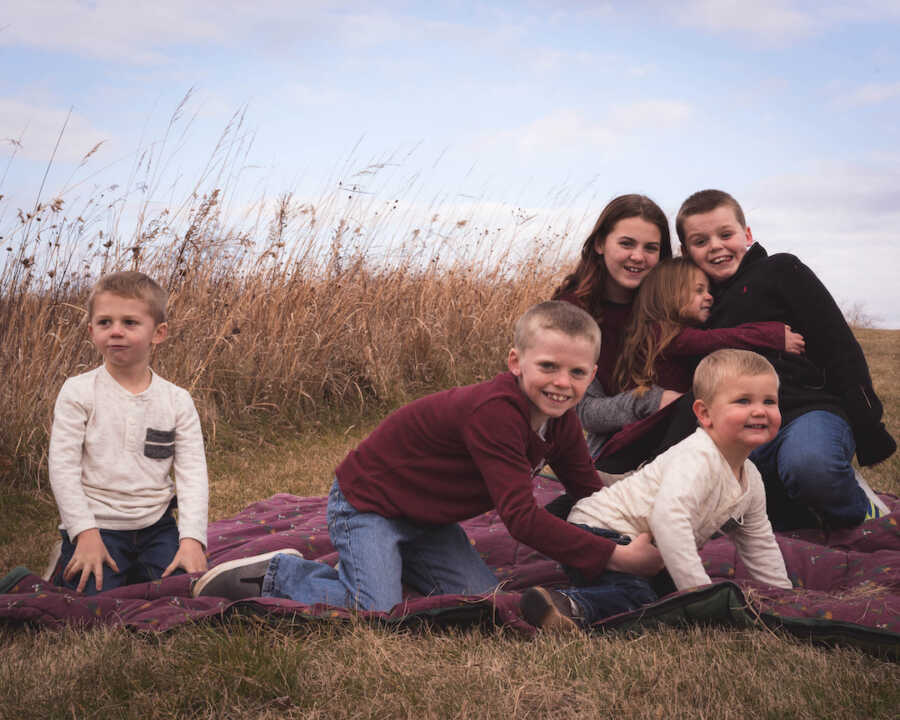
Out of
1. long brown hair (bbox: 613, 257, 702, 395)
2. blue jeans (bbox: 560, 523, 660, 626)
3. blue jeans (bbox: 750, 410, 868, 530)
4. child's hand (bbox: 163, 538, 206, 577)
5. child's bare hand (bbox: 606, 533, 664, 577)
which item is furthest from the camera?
long brown hair (bbox: 613, 257, 702, 395)

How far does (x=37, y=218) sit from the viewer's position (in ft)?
15.8

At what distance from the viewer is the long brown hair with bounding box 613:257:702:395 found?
339 cm

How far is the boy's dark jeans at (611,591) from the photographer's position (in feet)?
7.49

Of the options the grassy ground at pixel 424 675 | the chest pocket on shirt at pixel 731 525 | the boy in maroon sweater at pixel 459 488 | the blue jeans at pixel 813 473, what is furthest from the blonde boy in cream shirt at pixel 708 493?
the blue jeans at pixel 813 473

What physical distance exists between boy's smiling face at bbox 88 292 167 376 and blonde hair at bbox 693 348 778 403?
1749 millimetres

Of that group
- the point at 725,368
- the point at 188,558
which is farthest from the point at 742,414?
the point at 188,558

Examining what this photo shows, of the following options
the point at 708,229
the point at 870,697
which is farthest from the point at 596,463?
the point at 870,697

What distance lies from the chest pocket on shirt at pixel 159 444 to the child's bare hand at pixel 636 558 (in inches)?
57.1

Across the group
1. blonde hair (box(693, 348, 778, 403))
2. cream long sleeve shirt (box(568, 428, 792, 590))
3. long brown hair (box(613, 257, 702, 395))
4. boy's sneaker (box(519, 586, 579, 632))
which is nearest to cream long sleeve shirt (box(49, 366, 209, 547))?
boy's sneaker (box(519, 586, 579, 632))

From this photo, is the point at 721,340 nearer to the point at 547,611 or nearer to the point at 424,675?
the point at 547,611

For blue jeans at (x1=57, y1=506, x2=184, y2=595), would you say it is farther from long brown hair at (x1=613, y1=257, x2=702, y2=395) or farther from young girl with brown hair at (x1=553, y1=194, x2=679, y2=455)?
long brown hair at (x1=613, y1=257, x2=702, y2=395)

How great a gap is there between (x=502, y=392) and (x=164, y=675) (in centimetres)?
111

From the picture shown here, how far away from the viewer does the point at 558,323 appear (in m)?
2.36

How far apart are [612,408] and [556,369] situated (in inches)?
48.6
